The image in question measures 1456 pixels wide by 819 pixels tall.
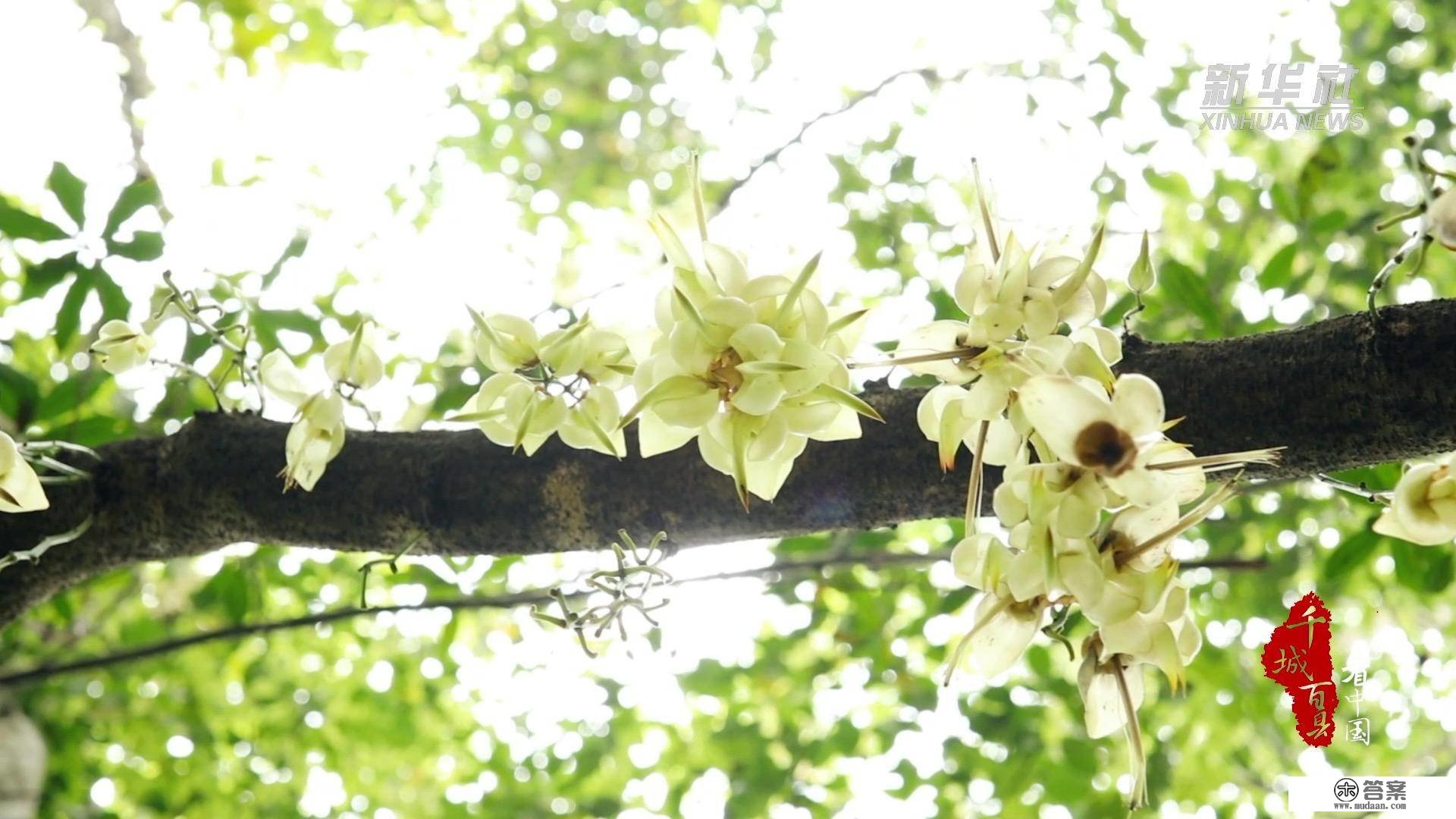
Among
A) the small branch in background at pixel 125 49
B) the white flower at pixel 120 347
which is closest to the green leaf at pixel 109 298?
the white flower at pixel 120 347

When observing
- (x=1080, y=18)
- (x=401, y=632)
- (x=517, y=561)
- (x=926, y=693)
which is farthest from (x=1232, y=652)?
(x=401, y=632)

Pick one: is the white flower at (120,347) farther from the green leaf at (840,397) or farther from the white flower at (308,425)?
the green leaf at (840,397)

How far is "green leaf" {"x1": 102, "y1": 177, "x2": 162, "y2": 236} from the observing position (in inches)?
49.5

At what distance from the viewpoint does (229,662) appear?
246cm

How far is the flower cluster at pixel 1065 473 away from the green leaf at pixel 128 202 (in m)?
1.04

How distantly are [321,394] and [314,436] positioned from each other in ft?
0.12

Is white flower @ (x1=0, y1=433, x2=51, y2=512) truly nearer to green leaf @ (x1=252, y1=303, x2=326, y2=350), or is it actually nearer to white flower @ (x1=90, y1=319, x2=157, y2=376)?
white flower @ (x1=90, y1=319, x2=157, y2=376)

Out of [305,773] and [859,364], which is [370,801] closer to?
[305,773]

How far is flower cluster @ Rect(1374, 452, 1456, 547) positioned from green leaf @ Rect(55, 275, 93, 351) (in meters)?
1.35

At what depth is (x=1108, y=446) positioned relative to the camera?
528 mm

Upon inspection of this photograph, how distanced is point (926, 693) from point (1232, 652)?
2.28 feet

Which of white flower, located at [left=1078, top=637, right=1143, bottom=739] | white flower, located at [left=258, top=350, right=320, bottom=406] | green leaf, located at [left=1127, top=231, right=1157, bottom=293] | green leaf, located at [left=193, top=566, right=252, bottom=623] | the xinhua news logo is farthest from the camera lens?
the xinhua news logo

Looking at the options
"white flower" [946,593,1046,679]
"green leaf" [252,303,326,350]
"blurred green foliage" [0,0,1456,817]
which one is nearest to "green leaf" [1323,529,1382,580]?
"blurred green foliage" [0,0,1456,817]

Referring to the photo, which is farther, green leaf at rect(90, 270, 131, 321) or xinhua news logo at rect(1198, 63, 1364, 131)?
xinhua news logo at rect(1198, 63, 1364, 131)
